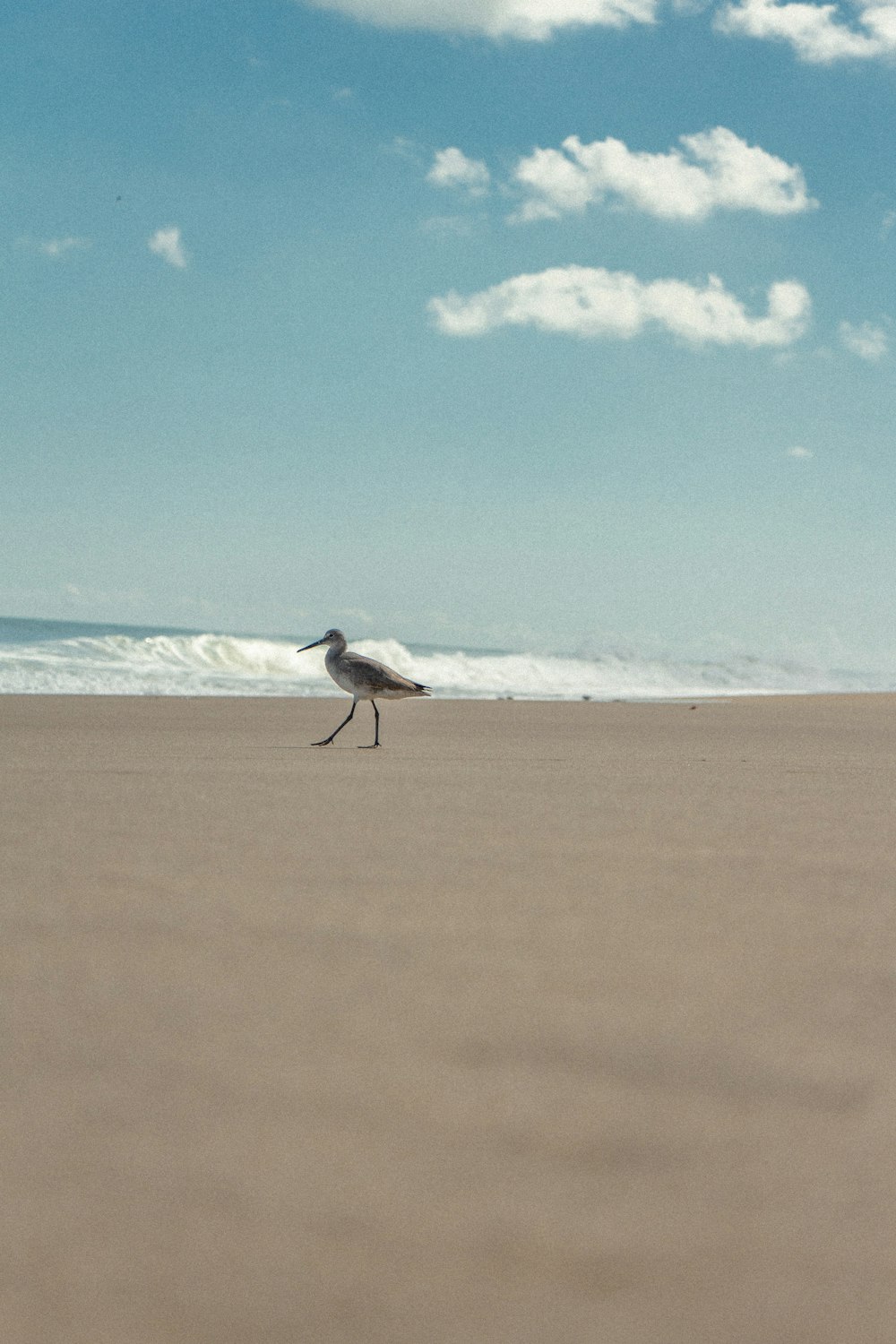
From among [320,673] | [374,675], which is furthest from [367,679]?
[320,673]

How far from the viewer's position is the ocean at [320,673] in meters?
18.5

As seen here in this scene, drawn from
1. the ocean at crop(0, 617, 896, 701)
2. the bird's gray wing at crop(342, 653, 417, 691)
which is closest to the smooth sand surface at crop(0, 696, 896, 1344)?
the bird's gray wing at crop(342, 653, 417, 691)

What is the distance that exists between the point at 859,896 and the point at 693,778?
2.92m

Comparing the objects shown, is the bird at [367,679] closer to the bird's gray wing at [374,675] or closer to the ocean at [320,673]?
the bird's gray wing at [374,675]

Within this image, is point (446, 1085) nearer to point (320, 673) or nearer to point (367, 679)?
point (367, 679)

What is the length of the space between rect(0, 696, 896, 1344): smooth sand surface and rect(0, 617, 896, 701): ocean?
43.2 feet

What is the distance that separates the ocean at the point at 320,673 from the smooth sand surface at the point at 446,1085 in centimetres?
1317

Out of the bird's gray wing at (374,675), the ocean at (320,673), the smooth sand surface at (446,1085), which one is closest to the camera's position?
the smooth sand surface at (446,1085)

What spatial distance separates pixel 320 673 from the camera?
28.4 metres

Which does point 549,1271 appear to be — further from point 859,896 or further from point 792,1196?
Result: point 859,896

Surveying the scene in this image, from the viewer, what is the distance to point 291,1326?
1.38 metres

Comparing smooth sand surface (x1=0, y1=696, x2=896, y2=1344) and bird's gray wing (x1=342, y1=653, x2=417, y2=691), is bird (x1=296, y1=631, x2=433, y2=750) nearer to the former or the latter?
bird's gray wing (x1=342, y1=653, x2=417, y2=691)

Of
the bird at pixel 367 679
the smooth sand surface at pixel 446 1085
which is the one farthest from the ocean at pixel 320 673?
the smooth sand surface at pixel 446 1085

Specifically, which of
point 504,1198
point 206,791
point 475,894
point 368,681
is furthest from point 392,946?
point 368,681
